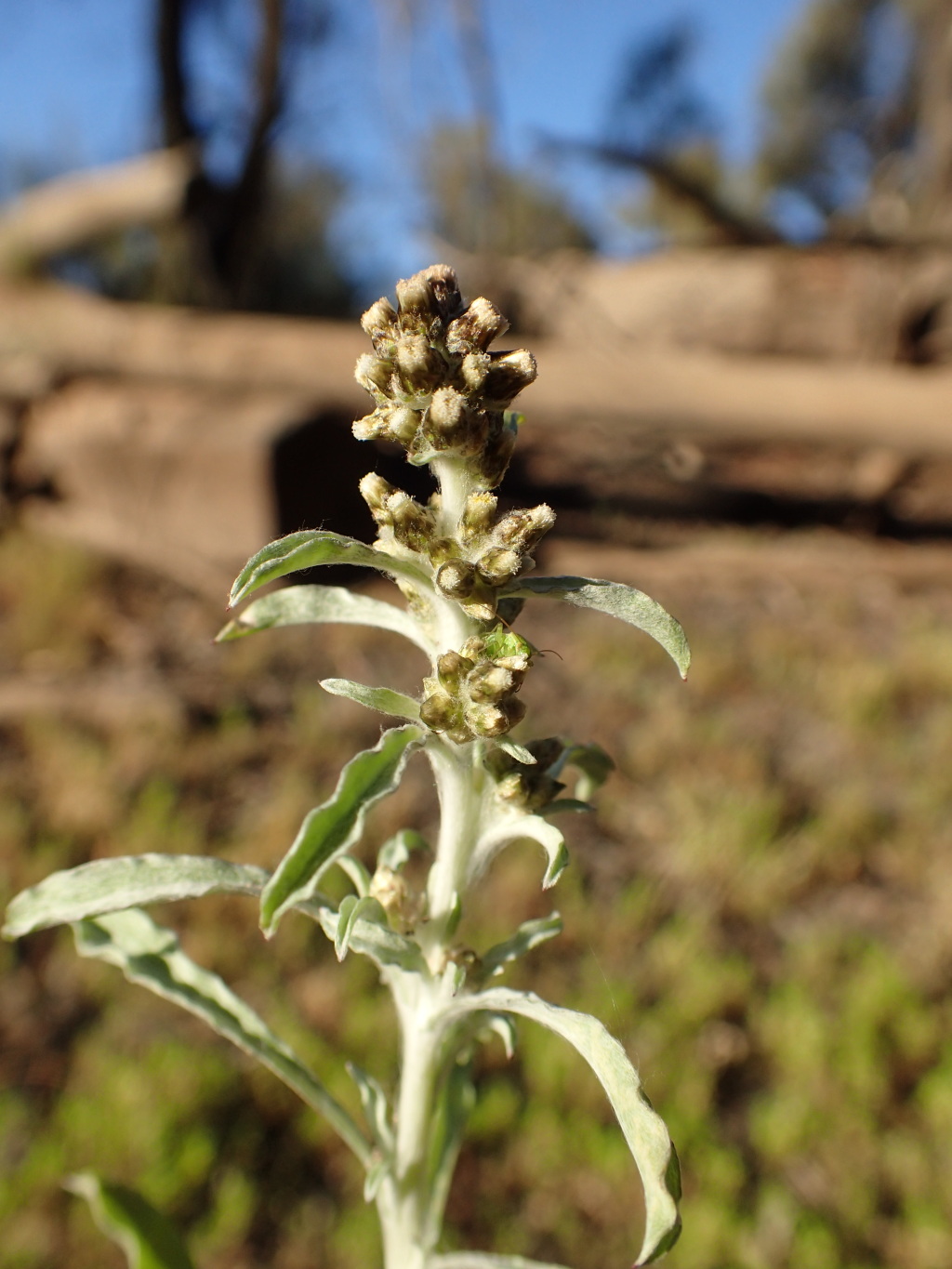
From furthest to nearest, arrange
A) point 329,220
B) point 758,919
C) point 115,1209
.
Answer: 1. point 329,220
2. point 758,919
3. point 115,1209

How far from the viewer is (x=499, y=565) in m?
0.76

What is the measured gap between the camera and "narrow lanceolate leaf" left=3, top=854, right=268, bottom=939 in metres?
0.80

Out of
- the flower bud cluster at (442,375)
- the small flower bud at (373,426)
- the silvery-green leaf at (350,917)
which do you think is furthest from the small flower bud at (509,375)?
the silvery-green leaf at (350,917)

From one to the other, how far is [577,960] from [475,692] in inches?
107

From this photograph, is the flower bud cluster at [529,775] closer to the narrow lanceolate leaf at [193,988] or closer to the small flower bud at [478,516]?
the small flower bud at [478,516]

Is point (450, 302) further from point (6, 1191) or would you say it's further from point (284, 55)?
point (284, 55)

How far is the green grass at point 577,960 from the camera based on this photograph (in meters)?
2.46

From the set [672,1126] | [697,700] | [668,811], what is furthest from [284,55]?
[672,1126]

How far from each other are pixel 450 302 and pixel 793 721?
13.9 feet

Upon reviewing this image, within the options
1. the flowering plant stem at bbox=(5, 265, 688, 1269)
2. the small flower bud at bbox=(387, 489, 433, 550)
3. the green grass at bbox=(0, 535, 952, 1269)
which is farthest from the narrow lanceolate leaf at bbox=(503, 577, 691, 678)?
the green grass at bbox=(0, 535, 952, 1269)

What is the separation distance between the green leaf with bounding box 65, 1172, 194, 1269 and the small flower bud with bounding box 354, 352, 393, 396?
A: 0.89m

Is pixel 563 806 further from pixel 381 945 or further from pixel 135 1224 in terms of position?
pixel 135 1224

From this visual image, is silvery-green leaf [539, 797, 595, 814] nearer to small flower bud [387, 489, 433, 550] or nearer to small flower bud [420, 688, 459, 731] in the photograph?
small flower bud [420, 688, 459, 731]

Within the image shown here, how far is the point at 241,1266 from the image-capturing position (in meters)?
2.35
